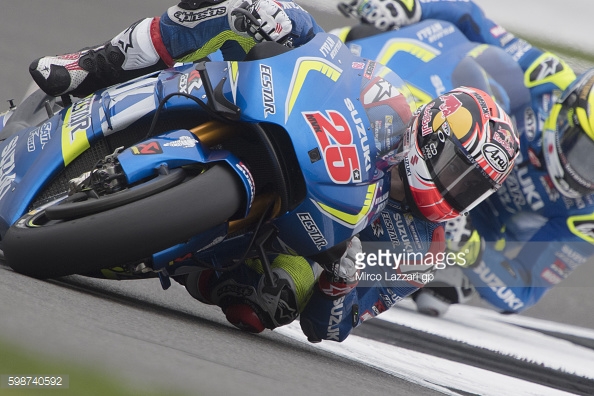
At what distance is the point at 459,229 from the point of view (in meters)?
5.98

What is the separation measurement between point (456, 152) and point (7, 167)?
178 cm

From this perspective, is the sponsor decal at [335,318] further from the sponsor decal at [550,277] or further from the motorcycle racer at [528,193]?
the sponsor decal at [550,277]

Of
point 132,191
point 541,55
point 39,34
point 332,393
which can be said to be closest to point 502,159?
point 332,393

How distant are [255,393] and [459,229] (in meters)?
3.61

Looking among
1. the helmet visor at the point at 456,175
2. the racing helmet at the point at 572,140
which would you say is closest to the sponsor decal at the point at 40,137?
the helmet visor at the point at 456,175

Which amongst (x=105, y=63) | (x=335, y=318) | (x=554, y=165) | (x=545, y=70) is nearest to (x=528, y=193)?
(x=554, y=165)

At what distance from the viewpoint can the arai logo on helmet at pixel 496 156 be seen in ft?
12.1

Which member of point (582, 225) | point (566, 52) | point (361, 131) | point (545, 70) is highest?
point (361, 131)

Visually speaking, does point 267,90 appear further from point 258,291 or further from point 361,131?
point 258,291

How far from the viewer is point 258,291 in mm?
4141

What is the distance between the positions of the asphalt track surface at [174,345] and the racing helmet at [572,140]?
1486mm

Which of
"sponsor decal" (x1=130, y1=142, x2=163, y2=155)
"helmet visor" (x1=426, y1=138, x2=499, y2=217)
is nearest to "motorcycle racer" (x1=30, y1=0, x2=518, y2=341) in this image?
"helmet visor" (x1=426, y1=138, x2=499, y2=217)

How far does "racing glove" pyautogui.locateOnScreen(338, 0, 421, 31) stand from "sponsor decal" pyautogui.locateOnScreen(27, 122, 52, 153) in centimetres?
298

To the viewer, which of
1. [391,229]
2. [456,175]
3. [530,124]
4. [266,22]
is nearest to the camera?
[266,22]
